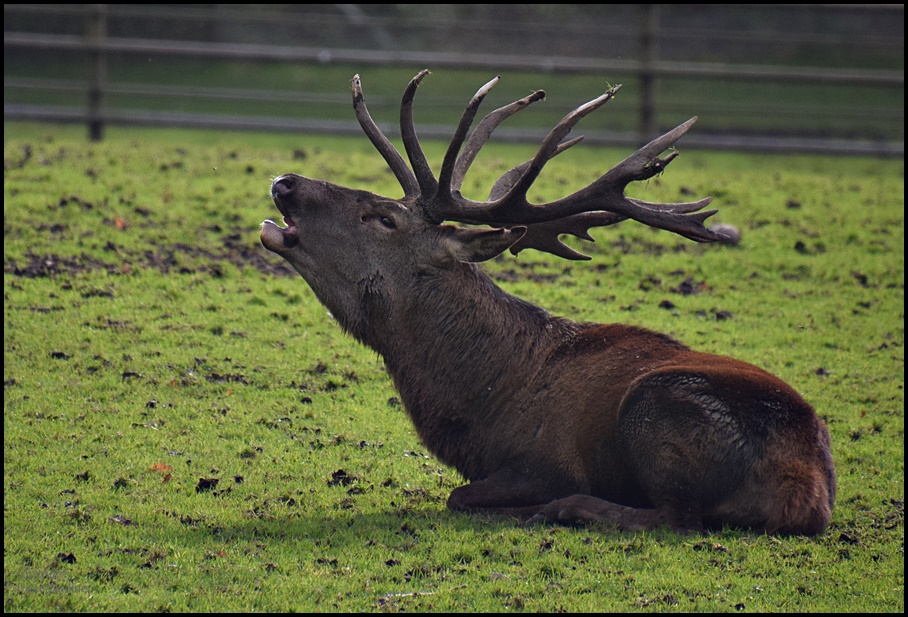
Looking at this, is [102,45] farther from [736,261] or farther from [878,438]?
[878,438]

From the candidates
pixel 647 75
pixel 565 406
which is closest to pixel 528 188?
pixel 565 406

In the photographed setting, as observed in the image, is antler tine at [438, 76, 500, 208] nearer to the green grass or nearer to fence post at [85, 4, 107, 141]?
fence post at [85, 4, 107, 141]

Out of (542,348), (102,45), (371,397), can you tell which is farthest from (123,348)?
(102,45)

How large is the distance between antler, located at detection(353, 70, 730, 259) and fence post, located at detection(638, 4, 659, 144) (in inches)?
325

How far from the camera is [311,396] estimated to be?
7.71m

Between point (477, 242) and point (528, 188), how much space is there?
0.55 meters

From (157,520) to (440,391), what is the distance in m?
1.69

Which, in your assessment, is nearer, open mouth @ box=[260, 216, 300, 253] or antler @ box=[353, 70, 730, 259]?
antler @ box=[353, 70, 730, 259]

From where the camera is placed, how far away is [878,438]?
7.57m

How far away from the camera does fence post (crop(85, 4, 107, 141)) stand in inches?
581

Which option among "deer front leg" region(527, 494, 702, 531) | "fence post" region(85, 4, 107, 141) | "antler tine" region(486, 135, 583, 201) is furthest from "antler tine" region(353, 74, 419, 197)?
"fence post" region(85, 4, 107, 141)

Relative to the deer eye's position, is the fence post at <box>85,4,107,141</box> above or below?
above

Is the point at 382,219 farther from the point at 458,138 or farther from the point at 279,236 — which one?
the point at 458,138

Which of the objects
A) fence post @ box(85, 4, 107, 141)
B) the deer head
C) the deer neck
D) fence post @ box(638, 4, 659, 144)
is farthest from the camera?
fence post @ box(638, 4, 659, 144)
